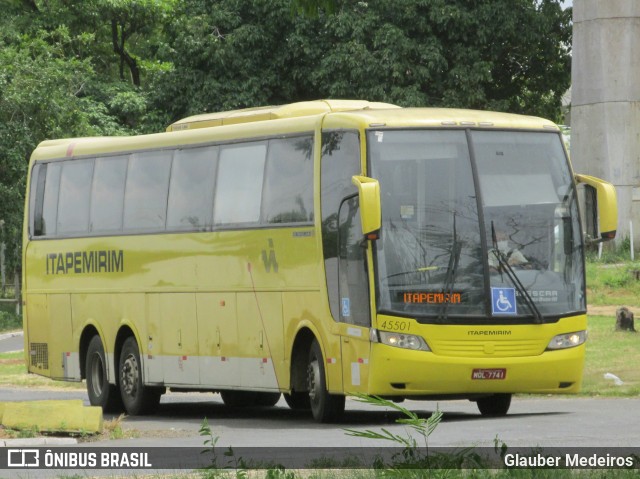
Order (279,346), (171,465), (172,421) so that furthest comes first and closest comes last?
(172,421)
(279,346)
(171,465)

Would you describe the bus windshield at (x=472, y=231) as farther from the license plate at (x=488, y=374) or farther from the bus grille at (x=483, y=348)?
the license plate at (x=488, y=374)

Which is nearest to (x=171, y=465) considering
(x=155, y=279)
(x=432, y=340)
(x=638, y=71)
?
(x=432, y=340)

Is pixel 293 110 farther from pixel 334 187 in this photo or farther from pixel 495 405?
pixel 495 405

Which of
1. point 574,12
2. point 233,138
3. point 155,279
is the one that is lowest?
point 155,279

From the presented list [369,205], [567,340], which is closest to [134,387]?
[369,205]

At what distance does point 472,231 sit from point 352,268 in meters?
1.33

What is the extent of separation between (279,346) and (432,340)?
94.1 inches

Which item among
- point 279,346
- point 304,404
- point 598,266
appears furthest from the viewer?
point 598,266

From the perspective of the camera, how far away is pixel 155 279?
20766 mm

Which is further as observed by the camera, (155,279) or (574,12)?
(574,12)

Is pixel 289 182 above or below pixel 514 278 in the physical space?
above

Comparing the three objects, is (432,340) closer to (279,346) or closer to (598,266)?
(279,346)

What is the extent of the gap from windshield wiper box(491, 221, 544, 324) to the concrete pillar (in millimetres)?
28122

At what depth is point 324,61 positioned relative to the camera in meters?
47.8
